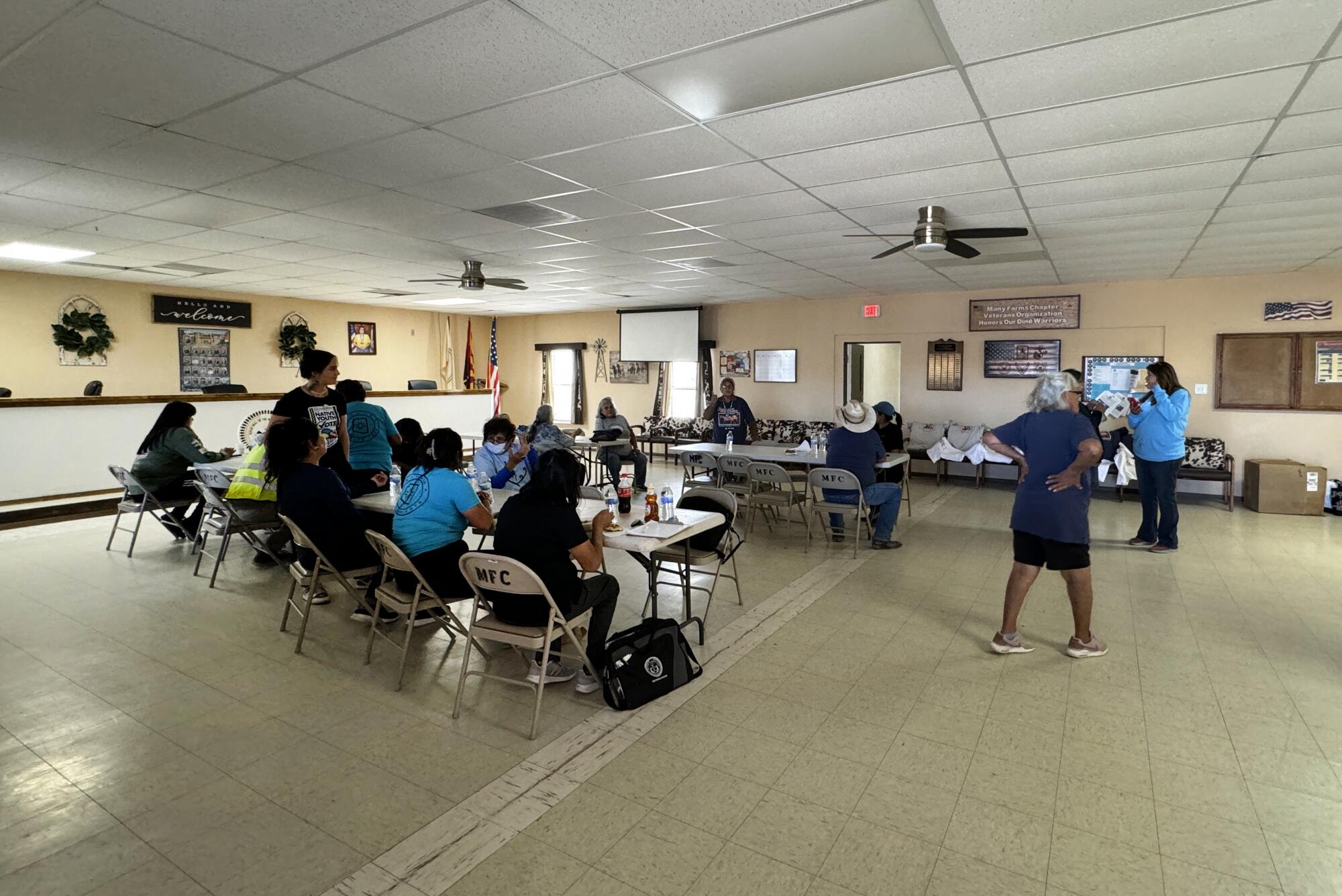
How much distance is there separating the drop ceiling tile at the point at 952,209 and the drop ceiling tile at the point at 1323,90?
5.31ft

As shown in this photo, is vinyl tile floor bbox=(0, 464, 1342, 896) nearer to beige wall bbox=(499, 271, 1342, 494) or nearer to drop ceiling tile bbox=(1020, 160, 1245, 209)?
drop ceiling tile bbox=(1020, 160, 1245, 209)

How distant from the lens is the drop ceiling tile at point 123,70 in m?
2.62

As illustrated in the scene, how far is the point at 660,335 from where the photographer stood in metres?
12.6

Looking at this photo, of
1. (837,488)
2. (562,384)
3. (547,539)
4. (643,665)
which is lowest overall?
(643,665)

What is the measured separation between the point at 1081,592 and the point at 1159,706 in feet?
2.17

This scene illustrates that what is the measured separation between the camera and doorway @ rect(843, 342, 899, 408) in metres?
12.9

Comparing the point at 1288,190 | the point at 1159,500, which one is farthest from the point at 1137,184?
the point at 1159,500

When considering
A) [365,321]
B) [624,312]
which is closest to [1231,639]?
[624,312]

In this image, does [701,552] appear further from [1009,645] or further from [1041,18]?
[1041,18]

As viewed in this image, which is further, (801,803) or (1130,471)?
(1130,471)

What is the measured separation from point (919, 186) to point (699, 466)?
3.73 metres

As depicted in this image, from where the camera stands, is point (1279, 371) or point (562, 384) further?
point (562, 384)

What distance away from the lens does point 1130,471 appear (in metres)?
8.33

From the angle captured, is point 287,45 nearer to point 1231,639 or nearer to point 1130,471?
point 1231,639
